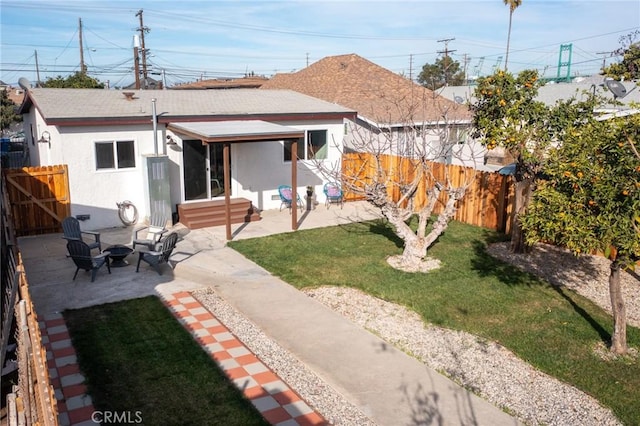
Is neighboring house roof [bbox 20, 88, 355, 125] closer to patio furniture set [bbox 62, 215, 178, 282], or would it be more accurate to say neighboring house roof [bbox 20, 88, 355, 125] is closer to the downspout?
the downspout

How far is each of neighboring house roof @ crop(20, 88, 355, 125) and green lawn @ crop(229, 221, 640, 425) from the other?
439 cm

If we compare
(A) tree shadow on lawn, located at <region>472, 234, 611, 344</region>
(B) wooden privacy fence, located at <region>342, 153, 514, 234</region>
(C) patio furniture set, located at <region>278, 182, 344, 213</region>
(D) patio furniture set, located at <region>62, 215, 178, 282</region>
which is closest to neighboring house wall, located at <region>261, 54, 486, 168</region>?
(C) patio furniture set, located at <region>278, 182, 344, 213</region>

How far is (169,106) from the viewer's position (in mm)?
15930

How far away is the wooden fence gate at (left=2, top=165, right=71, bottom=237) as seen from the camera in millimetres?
13195

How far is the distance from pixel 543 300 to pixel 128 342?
23.6 feet

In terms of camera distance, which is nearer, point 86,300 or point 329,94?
point 86,300

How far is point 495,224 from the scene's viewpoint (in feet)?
48.4

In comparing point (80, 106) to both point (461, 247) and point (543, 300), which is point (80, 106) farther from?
point (543, 300)

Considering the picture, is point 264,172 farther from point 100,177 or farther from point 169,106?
point 100,177

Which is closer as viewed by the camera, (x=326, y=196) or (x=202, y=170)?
(x=202, y=170)

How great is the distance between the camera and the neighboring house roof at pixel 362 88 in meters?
23.6

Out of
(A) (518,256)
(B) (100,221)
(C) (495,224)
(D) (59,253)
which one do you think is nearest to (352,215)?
(C) (495,224)

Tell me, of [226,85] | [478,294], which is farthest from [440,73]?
[478,294]

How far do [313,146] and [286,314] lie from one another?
9.73 meters
